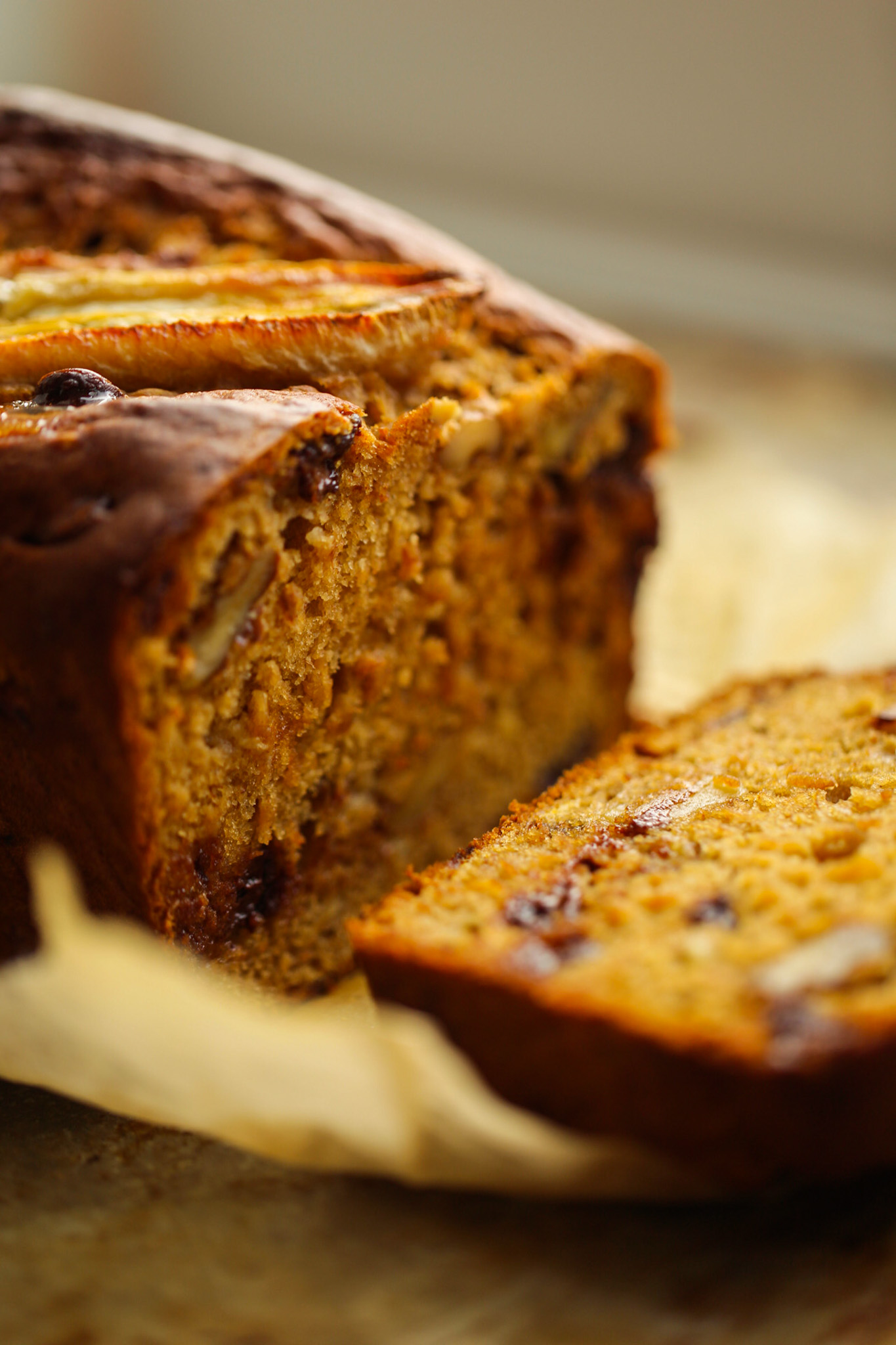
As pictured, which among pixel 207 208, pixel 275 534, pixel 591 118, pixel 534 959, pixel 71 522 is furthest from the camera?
pixel 591 118

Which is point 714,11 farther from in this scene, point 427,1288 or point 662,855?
point 427,1288

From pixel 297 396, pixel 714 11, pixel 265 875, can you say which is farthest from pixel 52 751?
pixel 714 11

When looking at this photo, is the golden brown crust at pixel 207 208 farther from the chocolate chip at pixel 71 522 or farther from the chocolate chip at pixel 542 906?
the chocolate chip at pixel 542 906

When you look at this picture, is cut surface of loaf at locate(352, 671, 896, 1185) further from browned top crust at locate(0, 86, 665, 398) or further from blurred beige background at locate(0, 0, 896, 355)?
blurred beige background at locate(0, 0, 896, 355)

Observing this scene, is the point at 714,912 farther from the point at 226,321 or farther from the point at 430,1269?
the point at 226,321

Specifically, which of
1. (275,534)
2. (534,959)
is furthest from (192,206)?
(534,959)

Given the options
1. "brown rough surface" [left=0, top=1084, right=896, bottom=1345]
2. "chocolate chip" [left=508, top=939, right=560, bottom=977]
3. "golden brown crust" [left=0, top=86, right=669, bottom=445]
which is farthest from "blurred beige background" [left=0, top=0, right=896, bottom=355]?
"brown rough surface" [left=0, top=1084, right=896, bottom=1345]

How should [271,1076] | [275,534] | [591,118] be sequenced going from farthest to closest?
1. [591,118]
2. [275,534]
3. [271,1076]
